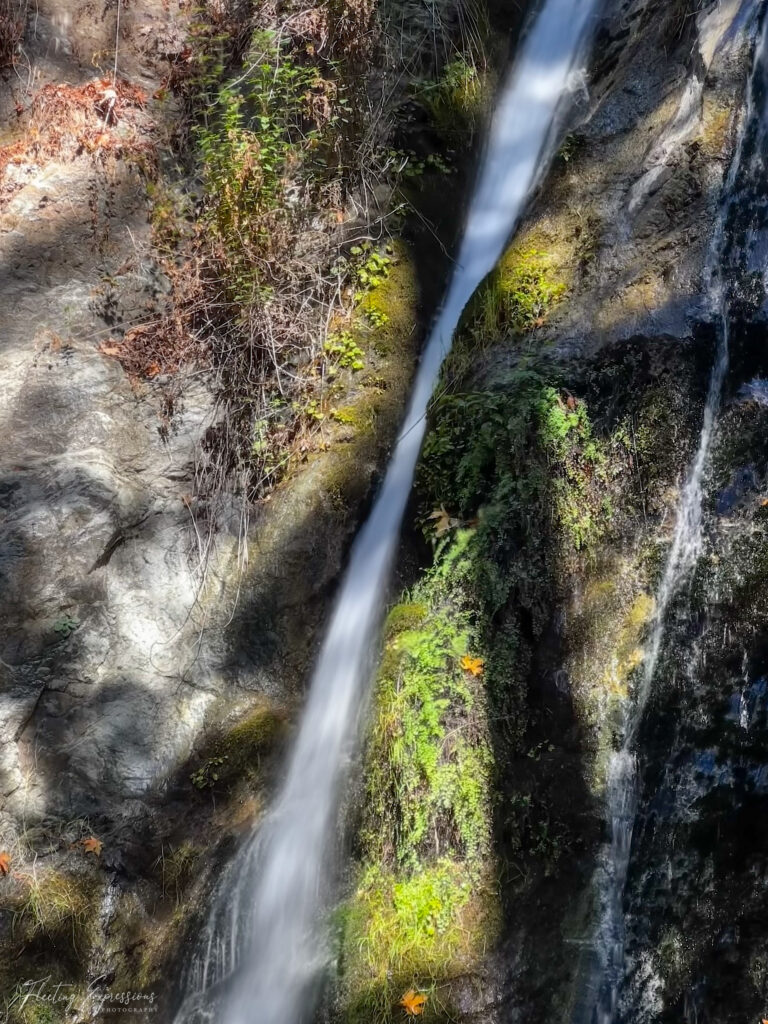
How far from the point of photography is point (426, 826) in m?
4.01

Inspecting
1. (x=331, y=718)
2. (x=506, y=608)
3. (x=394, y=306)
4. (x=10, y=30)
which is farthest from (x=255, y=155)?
(x=331, y=718)

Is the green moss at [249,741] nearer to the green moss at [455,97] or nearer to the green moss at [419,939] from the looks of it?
the green moss at [419,939]

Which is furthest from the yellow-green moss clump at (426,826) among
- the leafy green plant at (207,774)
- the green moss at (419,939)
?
the leafy green plant at (207,774)

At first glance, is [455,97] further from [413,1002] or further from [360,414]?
[413,1002]

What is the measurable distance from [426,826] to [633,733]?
113cm

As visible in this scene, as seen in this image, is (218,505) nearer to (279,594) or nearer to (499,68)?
(279,594)

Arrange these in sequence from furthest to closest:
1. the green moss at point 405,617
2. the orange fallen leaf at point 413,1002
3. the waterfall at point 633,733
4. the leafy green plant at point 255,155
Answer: the leafy green plant at point 255,155 → the green moss at point 405,617 → the orange fallen leaf at point 413,1002 → the waterfall at point 633,733

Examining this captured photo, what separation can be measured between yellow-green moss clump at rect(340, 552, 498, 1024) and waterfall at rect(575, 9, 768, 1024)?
52cm

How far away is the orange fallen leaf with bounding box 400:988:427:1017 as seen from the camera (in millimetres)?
3678

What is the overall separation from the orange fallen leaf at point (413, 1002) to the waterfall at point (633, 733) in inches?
27.8

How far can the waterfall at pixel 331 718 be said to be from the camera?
13.6ft

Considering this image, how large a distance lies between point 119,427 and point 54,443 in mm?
445

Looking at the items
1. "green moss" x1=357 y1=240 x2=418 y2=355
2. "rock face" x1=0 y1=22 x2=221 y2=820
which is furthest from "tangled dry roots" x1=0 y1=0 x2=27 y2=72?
"green moss" x1=357 y1=240 x2=418 y2=355

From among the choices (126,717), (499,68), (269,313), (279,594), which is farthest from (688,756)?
(499,68)
